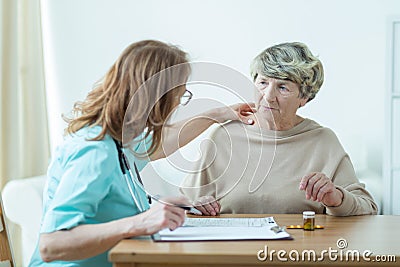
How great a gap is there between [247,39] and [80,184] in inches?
72.6

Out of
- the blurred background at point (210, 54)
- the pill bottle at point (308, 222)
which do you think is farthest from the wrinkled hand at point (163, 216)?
the blurred background at point (210, 54)

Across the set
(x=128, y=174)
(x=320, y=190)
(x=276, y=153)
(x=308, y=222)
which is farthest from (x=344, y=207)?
(x=128, y=174)

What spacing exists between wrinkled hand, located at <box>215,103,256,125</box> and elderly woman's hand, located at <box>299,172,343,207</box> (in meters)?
0.33

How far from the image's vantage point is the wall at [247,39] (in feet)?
10.4

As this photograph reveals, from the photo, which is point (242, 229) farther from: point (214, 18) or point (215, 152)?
point (214, 18)

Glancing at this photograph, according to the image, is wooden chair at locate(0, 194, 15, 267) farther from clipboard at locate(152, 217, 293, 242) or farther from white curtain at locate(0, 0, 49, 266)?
white curtain at locate(0, 0, 49, 266)

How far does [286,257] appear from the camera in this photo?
4.63ft

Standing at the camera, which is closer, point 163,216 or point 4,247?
point 163,216

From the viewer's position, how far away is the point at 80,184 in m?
1.52

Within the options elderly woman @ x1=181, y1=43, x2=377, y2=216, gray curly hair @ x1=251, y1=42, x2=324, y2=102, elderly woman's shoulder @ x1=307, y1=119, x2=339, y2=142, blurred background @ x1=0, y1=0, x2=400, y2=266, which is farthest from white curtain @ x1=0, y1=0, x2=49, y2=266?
elderly woman's shoulder @ x1=307, y1=119, x2=339, y2=142

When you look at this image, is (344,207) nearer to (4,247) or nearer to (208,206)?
(208,206)

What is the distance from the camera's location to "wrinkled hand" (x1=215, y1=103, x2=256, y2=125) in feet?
7.05

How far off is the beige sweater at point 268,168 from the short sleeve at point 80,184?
1.76 feet

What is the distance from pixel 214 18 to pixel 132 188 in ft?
5.62
